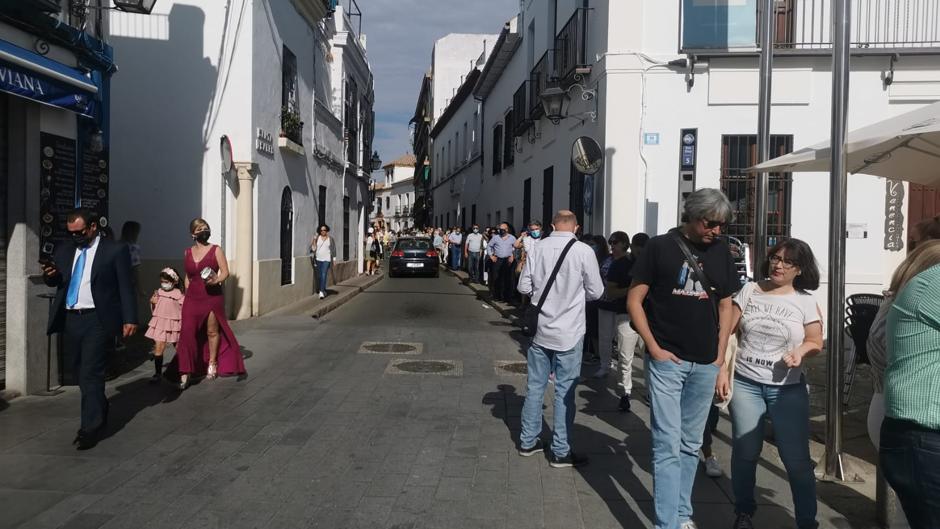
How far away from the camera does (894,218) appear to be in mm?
11328

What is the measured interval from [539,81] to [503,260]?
14.0 ft

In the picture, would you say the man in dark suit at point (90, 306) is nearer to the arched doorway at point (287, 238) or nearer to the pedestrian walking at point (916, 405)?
the pedestrian walking at point (916, 405)

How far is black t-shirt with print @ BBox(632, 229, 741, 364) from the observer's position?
3.86 m

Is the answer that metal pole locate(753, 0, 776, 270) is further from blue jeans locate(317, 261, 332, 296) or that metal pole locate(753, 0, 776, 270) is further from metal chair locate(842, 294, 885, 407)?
blue jeans locate(317, 261, 332, 296)

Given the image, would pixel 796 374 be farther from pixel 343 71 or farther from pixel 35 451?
pixel 343 71

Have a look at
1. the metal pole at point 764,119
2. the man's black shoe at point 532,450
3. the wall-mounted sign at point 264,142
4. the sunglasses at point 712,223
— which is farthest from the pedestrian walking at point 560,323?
the wall-mounted sign at point 264,142

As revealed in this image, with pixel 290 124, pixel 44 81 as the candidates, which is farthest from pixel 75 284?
pixel 290 124

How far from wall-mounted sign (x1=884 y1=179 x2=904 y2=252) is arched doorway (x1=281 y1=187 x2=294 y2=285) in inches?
424

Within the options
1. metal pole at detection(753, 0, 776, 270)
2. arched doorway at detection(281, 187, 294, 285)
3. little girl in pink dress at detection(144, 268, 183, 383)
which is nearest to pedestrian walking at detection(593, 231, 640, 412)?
metal pole at detection(753, 0, 776, 270)

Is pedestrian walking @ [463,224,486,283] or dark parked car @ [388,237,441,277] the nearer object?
pedestrian walking @ [463,224,486,283]

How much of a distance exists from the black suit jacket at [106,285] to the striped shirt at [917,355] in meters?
5.33

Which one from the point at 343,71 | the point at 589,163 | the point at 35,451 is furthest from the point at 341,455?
the point at 343,71

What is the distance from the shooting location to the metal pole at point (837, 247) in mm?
5102

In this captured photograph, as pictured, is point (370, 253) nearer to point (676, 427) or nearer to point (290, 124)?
point (290, 124)
